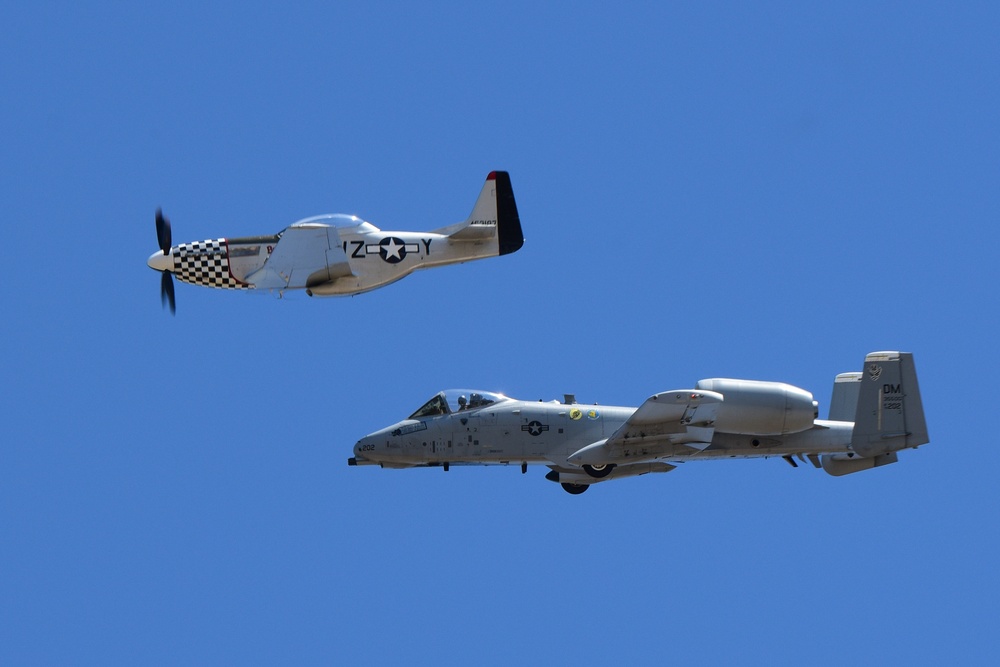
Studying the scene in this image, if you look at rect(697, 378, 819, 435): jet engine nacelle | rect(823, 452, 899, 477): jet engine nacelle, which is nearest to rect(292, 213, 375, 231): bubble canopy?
rect(697, 378, 819, 435): jet engine nacelle

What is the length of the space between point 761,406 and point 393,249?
11228 mm

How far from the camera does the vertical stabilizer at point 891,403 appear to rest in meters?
41.4

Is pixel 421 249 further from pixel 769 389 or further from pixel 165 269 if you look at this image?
pixel 769 389

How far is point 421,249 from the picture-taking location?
45375 millimetres

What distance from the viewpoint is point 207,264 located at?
152ft

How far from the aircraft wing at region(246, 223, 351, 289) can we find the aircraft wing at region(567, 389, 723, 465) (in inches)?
348

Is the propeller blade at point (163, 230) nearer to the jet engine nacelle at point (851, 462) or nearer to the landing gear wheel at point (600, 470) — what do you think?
the landing gear wheel at point (600, 470)

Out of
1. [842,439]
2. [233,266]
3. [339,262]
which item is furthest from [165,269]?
[842,439]

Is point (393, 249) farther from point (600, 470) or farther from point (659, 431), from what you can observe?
point (659, 431)

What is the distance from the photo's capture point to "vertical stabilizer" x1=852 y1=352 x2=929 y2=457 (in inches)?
1630

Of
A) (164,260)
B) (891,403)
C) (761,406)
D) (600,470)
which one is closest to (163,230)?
(164,260)

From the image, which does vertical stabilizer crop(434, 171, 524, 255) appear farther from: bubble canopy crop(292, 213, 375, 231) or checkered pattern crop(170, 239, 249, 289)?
checkered pattern crop(170, 239, 249, 289)

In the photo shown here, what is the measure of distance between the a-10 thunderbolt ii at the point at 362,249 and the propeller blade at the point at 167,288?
201 centimetres

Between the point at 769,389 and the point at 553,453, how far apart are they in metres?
5.74
